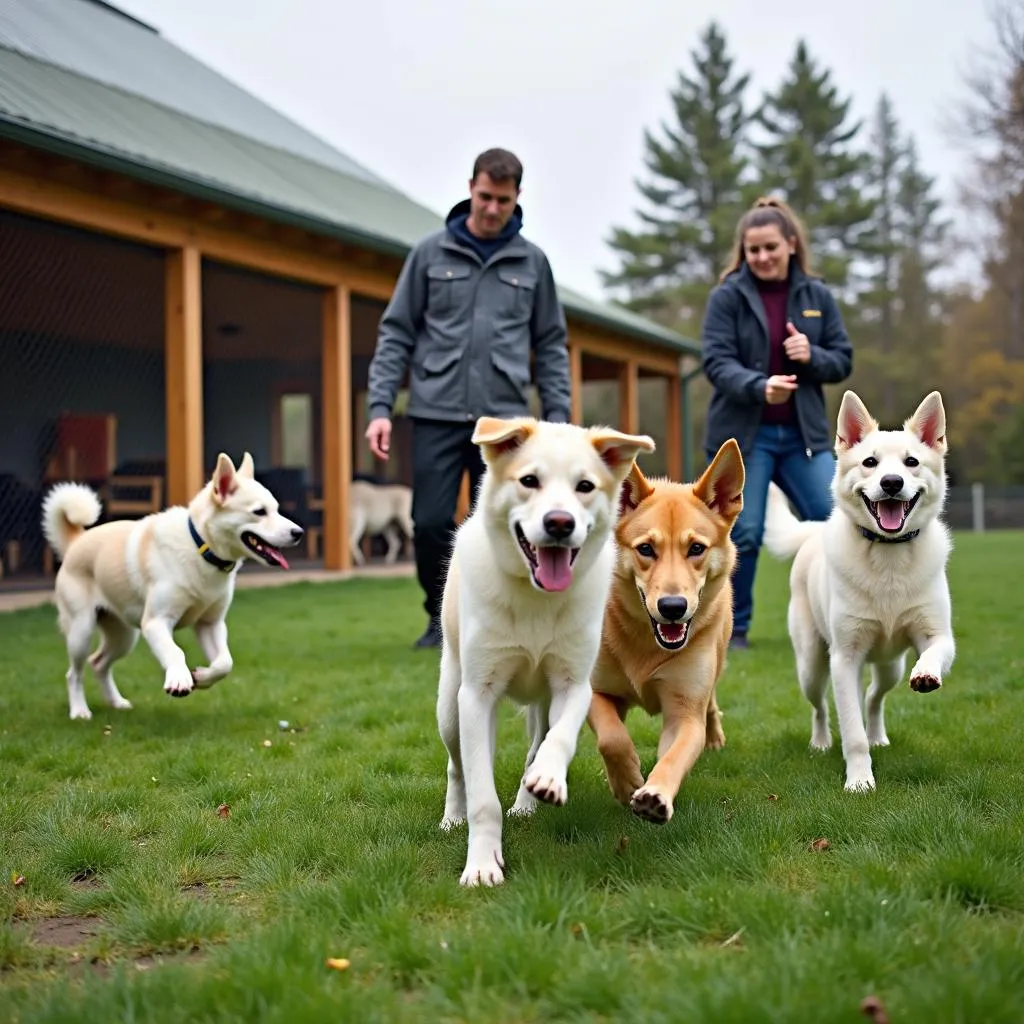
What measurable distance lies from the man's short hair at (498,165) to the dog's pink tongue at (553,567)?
11.1 feet

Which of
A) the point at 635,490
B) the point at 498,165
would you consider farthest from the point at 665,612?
the point at 498,165

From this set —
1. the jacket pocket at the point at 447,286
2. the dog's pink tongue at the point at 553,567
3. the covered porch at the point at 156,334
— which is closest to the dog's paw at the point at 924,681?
the dog's pink tongue at the point at 553,567

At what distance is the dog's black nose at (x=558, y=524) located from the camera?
2736mm

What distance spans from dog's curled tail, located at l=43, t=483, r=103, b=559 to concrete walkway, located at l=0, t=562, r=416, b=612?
4.66 metres

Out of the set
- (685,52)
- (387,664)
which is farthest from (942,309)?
(387,664)

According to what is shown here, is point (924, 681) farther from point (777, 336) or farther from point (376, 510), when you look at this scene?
point (376, 510)

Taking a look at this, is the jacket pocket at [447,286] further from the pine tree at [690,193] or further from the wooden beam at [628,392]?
the pine tree at [690,193]

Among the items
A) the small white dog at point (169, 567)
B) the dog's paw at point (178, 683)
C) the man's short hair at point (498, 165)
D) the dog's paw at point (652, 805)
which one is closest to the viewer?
the dog's paw at point (652, 805)

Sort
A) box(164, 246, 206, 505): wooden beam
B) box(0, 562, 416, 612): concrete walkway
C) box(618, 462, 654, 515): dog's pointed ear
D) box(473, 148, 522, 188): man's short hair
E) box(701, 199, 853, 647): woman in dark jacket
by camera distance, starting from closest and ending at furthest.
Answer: box(618, 462, 654, 515): dog's pointed ear → box(473, 148, 522, 188): man's short hair → box(701, 199, 853, 647): woman in dark jacket → box(0, 562, 416, 612): concrete walkway → box(164, 246, 206, 505): wooden beam

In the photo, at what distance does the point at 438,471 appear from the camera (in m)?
6.30

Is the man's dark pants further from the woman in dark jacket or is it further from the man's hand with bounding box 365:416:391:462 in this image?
the woman in dark jacket

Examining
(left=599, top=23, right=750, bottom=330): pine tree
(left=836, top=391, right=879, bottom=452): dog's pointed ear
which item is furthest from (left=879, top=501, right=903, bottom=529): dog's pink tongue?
(left=599, top=23, right=750, bottom=330): pine tree

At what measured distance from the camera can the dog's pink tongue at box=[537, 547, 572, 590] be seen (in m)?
2.85

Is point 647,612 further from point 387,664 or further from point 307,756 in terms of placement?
point 387,664
